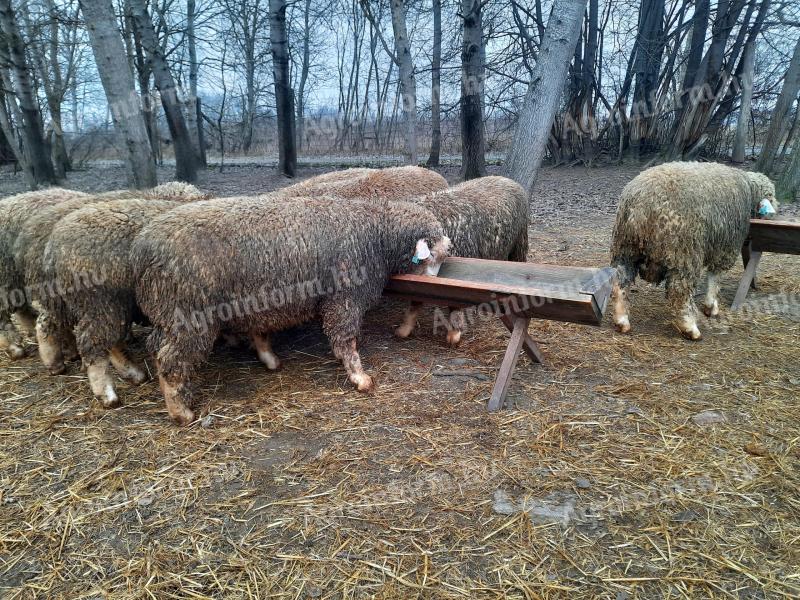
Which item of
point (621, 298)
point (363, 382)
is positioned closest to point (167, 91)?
point (363, 382)

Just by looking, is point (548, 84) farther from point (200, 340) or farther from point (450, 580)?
point (450, 580)

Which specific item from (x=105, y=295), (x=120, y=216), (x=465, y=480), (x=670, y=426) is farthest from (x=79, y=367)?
(x=670, y=426)

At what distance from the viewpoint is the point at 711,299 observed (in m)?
4.97

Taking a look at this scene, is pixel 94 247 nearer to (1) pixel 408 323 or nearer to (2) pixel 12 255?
(2) pixel 12 255

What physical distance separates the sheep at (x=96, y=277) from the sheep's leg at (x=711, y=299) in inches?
192

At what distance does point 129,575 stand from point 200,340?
139cm

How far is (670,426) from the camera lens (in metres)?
3.15

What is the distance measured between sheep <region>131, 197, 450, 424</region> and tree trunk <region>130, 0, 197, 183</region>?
957 cm

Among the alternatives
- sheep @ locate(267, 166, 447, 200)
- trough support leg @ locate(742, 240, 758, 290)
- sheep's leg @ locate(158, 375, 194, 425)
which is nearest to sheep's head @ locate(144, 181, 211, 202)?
sheep @ locate(267, 166, 447, 200)

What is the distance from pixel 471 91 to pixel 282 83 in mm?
6391

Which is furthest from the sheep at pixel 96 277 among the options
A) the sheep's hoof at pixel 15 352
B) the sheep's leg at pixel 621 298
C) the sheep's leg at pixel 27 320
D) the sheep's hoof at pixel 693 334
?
the sheep's hoof at pixel 693 334

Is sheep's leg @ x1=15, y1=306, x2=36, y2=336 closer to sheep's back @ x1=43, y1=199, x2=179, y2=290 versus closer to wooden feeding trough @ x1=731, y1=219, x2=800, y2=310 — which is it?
sheep's back @ x1=43, y1=199, x2=179, y2=290

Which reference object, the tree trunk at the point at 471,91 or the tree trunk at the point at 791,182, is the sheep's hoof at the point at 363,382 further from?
the tree trunk at the point at 791,182

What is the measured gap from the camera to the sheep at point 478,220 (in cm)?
461
